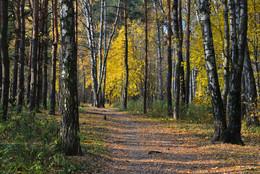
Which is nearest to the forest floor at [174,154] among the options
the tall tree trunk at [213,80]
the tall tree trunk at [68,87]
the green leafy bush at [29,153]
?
the tall tree trunk at [213,80]

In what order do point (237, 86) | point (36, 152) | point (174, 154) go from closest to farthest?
1. point (36, 152)
2. point (174, 154)
3. point (237, 86)

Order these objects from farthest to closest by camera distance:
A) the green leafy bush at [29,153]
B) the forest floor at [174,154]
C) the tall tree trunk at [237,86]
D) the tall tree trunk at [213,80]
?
the tall tree trunk at [213,80] < the tall tree trunk at [237,86] < the forest floor at [174,154] < the green leafy bush at [29,153]

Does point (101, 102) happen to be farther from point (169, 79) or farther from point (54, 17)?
point (54, 17)

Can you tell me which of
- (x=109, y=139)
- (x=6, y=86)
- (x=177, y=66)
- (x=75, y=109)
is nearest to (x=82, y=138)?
(x=109, y=139)

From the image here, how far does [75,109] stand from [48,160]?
151cm

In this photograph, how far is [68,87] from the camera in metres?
6.28

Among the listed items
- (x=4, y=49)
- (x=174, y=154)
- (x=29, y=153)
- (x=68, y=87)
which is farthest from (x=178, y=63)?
(x=29, y=153)

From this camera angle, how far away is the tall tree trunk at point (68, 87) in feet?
20.6

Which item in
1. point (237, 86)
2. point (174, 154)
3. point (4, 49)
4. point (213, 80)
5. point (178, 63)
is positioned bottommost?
point (174, 154)

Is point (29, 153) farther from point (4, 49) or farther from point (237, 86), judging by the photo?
point (237, 86)

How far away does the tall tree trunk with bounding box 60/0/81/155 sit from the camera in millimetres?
6277

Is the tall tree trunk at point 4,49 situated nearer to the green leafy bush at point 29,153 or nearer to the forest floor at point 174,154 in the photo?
the green leafy bush at point 29,153

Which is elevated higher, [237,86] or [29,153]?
[237,86]

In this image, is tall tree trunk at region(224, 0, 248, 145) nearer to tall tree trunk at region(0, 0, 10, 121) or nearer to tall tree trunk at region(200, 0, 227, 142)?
tall tree trunk at region(200, 0, 227, 142)
